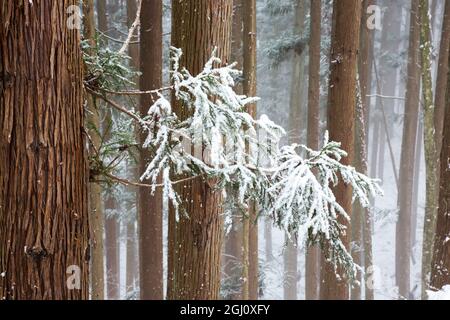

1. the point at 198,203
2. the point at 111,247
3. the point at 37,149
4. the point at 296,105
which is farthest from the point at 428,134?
the point at 111,247

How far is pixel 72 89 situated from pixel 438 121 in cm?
1141

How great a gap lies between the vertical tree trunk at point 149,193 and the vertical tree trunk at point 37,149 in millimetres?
5004

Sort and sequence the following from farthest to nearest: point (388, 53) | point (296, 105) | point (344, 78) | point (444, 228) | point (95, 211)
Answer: point (388, 53) → point (296, 105) → point (95, 211) → point (344, 78) → point (444, 228)

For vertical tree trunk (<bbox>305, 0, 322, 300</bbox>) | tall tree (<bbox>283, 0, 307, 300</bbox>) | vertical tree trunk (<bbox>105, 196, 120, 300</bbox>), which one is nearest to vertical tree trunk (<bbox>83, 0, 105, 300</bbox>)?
vertical tree trunk (<bbox>305, 0, 322, 300</bbox>)

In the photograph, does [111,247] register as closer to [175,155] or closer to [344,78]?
[344,78]

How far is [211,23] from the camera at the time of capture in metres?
4.14

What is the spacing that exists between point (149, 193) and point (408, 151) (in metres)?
11.9

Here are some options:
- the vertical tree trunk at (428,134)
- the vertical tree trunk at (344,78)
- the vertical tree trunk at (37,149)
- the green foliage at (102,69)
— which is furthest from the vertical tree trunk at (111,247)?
the vertical tree trunk at (37,149)

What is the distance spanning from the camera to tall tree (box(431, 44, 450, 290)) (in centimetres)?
579

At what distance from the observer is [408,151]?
1744 cm

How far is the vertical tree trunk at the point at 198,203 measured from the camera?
13.6 ft
